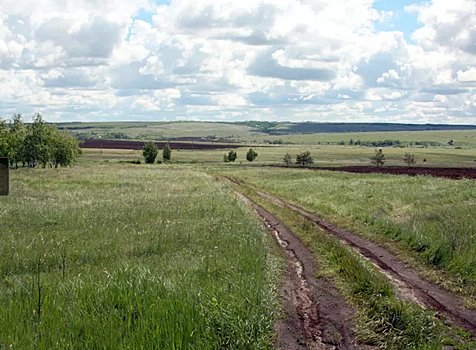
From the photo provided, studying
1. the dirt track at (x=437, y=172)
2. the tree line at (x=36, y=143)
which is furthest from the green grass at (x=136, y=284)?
the tree line at (x=36, y=143)

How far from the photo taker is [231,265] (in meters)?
10.9

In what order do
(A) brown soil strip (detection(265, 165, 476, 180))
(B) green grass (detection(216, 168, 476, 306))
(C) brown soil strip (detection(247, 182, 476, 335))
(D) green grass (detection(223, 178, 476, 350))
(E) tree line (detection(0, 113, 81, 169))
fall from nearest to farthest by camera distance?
(D) green grass (detection(223, 178, 476, 350)), (C) brown soil strip (detection(247, 182, 476, 335)), (B) green grass (detection(216, 168, 476, 306)), (A) brown soil strip (detection(265, 165, 476, 180)), (E) tree line (detection(0, 113, 81, 169))

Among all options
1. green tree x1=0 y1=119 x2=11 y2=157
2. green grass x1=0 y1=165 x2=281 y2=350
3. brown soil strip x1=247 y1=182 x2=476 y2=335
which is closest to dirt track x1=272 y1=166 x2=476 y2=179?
brown soil strip x1=247 y1=182 x2=476 y2=335

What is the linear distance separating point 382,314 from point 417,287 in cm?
262

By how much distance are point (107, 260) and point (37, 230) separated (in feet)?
18.7

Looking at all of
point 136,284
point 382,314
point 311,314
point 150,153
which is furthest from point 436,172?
point 150,153

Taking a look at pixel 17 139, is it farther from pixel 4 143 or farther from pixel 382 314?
pixel 382 314

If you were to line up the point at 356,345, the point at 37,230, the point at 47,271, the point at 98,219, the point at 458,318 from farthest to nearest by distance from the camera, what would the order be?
the point at 98,219
the point at 37,230
the point at 47,271
the point at 458,318
the point at 356,345

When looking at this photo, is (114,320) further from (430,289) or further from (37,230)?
(37,230)

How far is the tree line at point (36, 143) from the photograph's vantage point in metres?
78.0

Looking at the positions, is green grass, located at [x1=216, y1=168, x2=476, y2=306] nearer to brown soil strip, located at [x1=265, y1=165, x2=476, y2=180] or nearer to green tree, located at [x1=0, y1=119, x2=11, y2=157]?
brown soil strip, located at [x1=265, y1=165, x2=476, y2=180]

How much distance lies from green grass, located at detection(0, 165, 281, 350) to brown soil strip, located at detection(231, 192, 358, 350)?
31 centimetres

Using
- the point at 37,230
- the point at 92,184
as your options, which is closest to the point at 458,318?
the point at 37,230

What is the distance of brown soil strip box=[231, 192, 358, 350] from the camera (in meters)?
7.46
